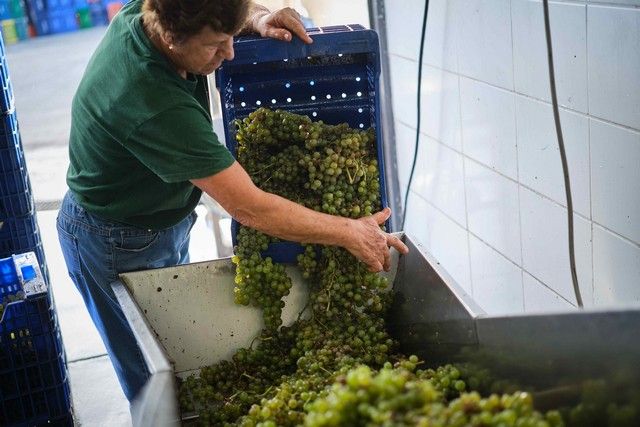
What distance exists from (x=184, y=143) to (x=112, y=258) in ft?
2.06

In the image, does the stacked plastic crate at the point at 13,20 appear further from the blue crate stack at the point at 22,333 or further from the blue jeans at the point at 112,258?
the blue jeans at the point at 112,258

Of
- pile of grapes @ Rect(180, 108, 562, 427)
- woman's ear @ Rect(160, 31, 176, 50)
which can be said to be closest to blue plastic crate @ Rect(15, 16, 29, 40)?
pile of grapes @ Rect(180, 108, 562, 427)

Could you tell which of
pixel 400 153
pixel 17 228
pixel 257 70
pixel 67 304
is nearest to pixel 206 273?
pixel 257 70

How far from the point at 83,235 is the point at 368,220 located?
0.83 metres

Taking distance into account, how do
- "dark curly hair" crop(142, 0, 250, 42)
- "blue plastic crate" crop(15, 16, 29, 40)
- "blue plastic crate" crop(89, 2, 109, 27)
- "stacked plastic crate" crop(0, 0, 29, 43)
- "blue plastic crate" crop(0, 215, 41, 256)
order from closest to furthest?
"dark curly hair" crop(142, 0, 250, 42) < "blue plastic crate" crop(0, 215, 41, 256) < "stacked plastic crate" crop(0, 0, 29, 43) < "blue plastic crate" crop(15, 16, 29, 40) < "blue plastic crate" crop(89, 2, 109, 27)

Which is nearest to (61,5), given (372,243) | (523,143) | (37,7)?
(37,7)

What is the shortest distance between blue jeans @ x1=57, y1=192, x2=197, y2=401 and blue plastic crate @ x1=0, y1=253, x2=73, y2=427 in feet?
0.56

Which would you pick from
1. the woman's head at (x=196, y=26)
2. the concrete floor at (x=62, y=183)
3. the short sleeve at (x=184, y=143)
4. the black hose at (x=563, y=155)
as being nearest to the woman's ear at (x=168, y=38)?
the woman's head at (x=196, y=26)

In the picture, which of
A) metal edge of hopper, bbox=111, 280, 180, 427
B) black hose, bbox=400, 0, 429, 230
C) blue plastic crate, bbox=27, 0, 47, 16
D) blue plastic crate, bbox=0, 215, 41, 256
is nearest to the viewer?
metal edge of hopper, bbox=111, 280, 180, 427

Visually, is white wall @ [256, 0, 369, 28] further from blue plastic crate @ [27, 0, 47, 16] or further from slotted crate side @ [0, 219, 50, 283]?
blue plastic crate @ [27, 0, 47, 16]

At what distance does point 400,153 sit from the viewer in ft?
12.3

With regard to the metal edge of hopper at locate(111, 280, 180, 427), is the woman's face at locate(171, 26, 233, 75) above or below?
above

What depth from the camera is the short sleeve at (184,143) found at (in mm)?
1754

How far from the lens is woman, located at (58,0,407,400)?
1.76 m
